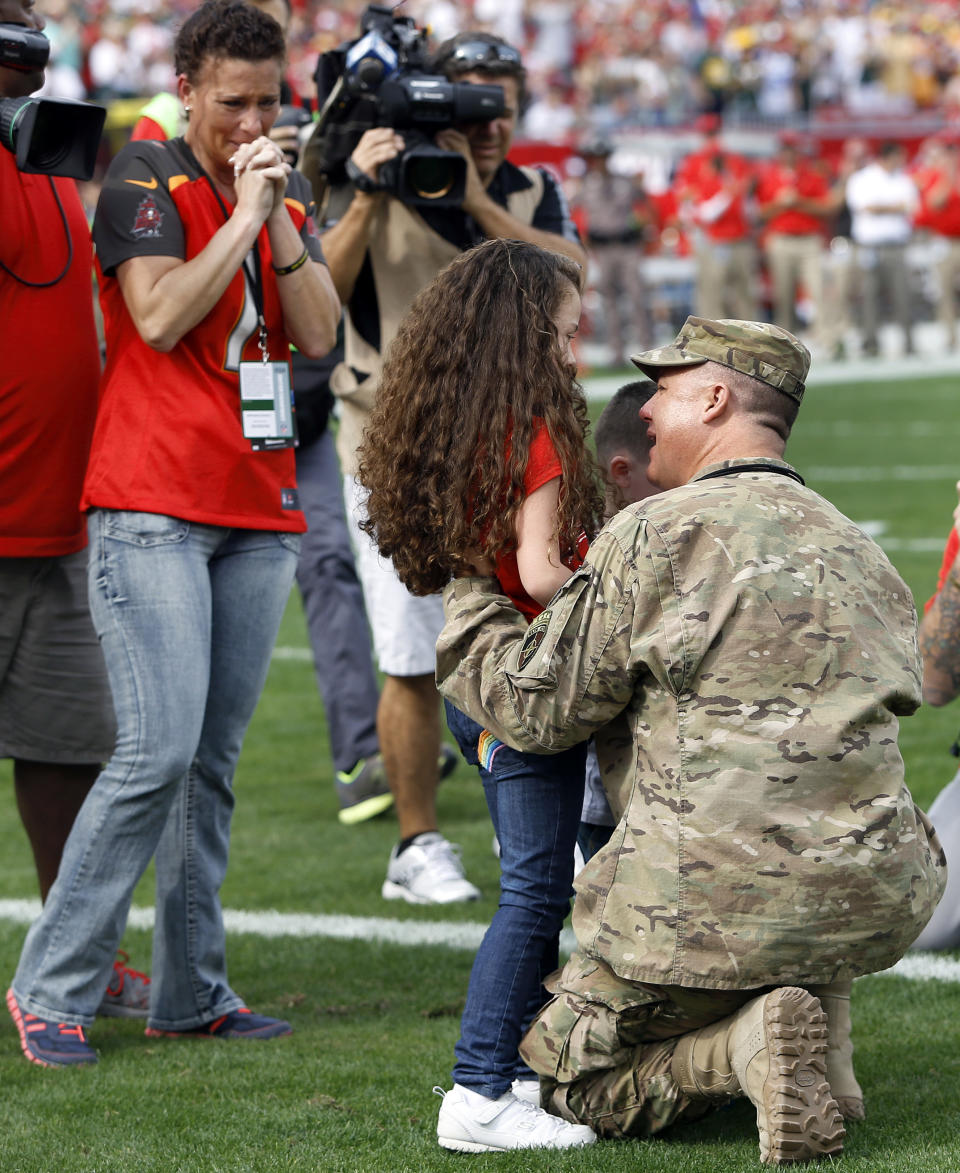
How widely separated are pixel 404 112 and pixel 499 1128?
292cm

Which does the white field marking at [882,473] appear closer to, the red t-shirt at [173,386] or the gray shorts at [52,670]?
the gray shorts at [52,670]

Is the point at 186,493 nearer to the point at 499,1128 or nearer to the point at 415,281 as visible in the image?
the point at 499,1128

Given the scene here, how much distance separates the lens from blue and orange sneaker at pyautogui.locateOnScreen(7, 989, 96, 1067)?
3861mm

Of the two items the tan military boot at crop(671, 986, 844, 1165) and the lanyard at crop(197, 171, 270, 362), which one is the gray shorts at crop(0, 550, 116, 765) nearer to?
the lanyard at crop(197, 171, 270, 362)

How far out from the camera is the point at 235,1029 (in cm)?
410

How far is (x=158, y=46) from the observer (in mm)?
29719

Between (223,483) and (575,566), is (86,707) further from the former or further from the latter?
(575,566)

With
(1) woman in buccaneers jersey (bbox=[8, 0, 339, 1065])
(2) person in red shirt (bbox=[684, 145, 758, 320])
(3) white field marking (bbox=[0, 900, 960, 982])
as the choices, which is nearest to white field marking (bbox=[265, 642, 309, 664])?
(3) white field marking (bbox=[0, 900, 960, 982])

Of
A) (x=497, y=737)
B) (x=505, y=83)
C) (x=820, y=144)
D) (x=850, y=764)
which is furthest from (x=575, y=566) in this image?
(x=820, y=144)

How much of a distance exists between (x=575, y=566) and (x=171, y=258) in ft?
3.52

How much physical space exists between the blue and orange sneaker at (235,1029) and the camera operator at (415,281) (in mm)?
1073

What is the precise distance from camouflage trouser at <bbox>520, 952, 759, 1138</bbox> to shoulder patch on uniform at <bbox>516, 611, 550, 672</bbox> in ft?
1.83

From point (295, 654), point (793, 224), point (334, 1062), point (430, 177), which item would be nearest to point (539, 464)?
point (334, 1062)

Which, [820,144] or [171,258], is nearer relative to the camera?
[171,258]
